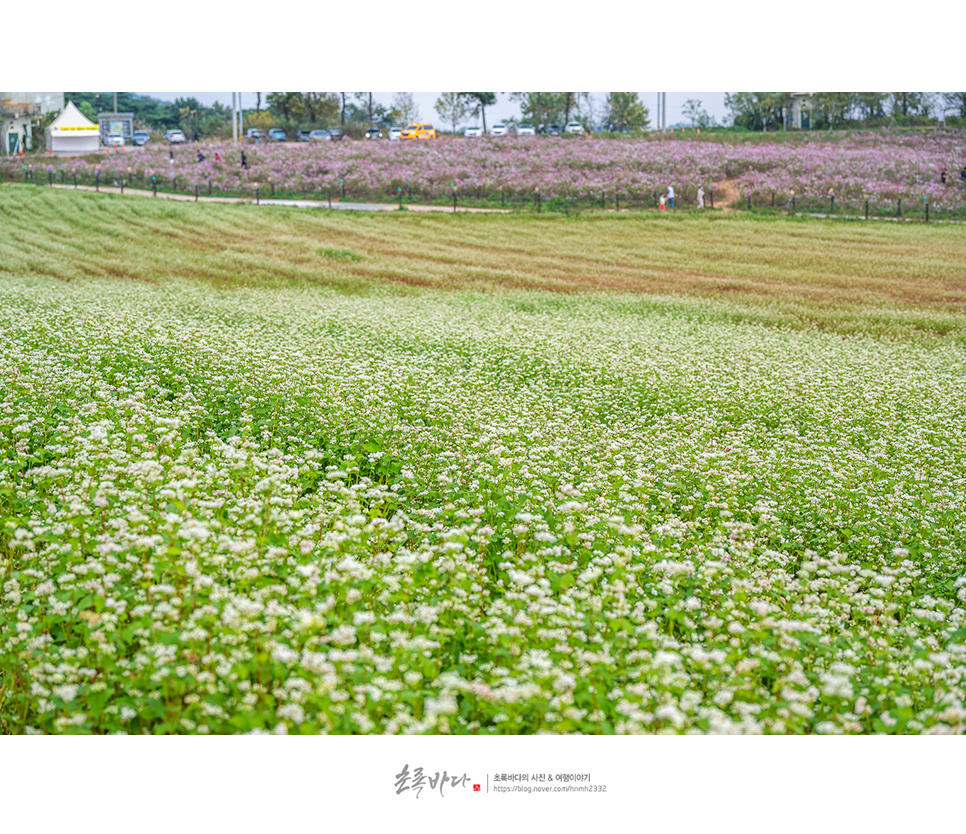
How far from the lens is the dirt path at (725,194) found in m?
18.8

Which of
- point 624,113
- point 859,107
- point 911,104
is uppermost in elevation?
point 624,113

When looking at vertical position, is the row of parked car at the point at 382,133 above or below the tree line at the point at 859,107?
above

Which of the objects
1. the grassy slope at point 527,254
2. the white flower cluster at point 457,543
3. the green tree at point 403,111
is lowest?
the white flower cluster at point 457,543

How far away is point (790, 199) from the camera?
16.9m

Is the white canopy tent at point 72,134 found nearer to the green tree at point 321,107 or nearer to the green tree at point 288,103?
the green tree at point 288,103

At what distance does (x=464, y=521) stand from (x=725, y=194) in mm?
15867

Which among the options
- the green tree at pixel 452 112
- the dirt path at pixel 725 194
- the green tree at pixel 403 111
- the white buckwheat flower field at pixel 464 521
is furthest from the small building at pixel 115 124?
the dirt path at pixel 725 194

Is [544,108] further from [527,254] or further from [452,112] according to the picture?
[527,254]

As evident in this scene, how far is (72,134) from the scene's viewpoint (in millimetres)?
9828

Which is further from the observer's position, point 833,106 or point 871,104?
point 833,106

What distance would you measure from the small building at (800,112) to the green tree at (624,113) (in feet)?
9.81

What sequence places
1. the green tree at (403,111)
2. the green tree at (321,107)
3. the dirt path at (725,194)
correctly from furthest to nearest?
the dirt path at (725,194) → the green tree at (403,111) → the green tree at (321,107)

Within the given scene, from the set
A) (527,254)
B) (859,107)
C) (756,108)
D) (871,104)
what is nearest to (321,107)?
(756,108)
